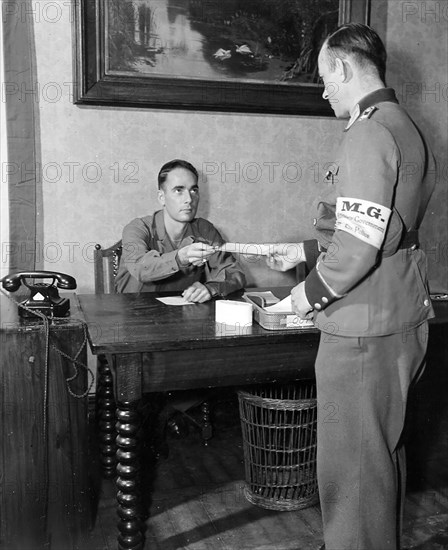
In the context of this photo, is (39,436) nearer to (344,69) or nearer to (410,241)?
(410,241)

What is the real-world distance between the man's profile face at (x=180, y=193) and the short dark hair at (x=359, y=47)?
1.46m

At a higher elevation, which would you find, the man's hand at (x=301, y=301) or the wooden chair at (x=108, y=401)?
the man's hand at (x=301, y=301)

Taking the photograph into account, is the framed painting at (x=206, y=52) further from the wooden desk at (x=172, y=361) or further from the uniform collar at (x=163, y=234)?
the wooden desk at (x=172, y=361)

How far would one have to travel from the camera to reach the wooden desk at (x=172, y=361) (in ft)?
6.77

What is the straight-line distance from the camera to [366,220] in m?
1.61

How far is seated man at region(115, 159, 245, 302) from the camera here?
3.02 meters

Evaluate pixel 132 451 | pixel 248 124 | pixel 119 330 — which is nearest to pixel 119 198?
pixel 248 124

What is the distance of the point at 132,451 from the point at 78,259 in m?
1.69

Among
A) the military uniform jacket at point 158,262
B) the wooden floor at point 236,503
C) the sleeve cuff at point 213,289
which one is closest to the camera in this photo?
the wooden floor at point 236,503

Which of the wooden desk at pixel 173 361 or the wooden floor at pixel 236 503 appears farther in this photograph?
the wooden floor at pixel 236 503

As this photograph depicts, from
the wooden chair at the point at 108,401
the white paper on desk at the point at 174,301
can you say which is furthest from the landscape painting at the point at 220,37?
the white paper on desk at the point at 174,301

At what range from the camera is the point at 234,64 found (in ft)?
12.1

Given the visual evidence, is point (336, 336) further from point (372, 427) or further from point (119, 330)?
point (119, 330)

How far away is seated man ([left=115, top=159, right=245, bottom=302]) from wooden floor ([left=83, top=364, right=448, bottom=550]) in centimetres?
85
